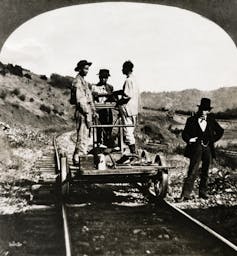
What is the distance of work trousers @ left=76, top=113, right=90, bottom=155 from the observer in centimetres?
471

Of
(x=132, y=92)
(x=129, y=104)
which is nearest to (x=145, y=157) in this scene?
(x=129, y=104)

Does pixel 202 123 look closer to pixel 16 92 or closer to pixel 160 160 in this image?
pixel 160 160

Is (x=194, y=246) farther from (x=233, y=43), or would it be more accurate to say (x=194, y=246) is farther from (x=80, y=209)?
(x=233, y=43)

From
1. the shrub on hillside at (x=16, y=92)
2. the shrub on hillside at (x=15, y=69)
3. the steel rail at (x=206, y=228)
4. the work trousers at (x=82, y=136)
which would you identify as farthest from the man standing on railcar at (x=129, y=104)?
the shrub on hillside at (x=16, y=92)

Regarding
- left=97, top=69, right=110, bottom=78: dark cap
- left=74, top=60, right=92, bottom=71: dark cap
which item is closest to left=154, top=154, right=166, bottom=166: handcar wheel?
left=97, top=69, right=110, bottom=78: dark cap

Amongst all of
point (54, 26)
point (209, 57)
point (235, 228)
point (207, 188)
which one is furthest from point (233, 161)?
point (54, 26)

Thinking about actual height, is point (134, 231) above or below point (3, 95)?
below

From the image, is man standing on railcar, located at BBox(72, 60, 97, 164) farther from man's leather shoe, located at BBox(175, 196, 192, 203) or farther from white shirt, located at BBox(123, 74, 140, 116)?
man's leather shoe, located at BBox(175, 196, 192, 203)

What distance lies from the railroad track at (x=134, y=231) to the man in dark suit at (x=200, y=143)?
35cm

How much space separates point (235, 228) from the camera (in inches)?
164

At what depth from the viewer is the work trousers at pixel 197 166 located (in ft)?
14.7

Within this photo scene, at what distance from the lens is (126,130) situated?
485 cm

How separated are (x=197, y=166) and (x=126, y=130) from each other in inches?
31.6

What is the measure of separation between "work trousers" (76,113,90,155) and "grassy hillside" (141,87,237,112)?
0.71m
